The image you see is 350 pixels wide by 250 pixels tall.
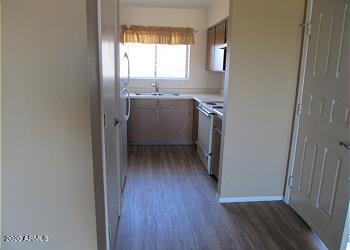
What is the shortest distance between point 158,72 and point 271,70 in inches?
112

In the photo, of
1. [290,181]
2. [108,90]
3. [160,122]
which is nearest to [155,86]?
[160,122]

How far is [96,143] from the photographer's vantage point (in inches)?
56.0

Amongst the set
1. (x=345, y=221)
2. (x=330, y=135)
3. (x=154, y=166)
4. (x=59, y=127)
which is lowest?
(x=154, y=166)

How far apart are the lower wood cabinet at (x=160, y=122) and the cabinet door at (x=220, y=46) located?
2.64 ft

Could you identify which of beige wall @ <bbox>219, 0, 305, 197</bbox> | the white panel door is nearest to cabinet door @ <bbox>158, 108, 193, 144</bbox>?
beige wall @ <bbox>219, 0, 305, 197</bbox>

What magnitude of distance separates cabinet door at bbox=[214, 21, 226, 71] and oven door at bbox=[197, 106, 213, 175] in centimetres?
76

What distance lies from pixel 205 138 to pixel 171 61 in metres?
2.02

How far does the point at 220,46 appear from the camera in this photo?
404cm

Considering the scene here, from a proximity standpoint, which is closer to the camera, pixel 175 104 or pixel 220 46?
pixel 220 46

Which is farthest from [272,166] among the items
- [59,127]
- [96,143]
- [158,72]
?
[158,72]

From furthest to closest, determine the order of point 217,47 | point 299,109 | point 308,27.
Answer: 1. point 217,47
2. point 299,109
3. point 308,27

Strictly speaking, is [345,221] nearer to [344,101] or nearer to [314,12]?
[344,101]

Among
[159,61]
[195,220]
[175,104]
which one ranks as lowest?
[195,220]

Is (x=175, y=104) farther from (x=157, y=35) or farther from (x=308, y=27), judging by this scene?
(x=308, y=27)
